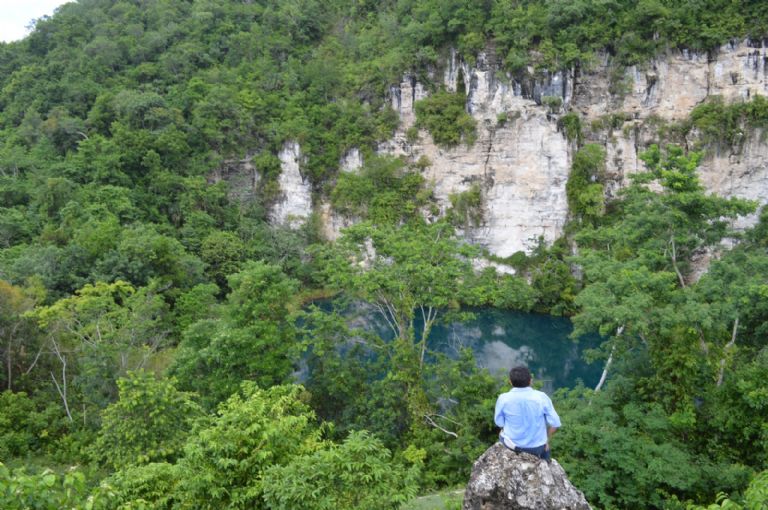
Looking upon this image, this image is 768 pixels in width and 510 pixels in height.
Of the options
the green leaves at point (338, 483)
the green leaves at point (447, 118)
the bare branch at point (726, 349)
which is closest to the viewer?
the green leaves at point (338, 483)

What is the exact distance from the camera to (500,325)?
20.2m

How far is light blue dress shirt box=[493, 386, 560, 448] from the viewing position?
9.89 ft

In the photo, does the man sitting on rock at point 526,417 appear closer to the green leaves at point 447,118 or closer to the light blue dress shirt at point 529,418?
the light blue dress shirt at point 529,418

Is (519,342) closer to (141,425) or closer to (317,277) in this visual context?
(317,277)

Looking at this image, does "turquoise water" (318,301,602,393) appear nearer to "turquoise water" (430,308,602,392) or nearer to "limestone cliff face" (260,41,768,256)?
"turquoise water" (430,308,602,392)

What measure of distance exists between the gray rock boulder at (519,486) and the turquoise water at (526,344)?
1198 cm

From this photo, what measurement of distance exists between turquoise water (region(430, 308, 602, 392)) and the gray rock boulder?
39.3 feet

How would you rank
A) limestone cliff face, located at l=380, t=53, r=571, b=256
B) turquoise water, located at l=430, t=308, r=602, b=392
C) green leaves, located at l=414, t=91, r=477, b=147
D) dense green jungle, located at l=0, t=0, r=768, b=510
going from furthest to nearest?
1. green leaves, located at l=414, t=91, r=477, b=147
2. limestone cliff face, located at l=380, t=53, r=571, b=256
3. turquoise water, located at l=430, t=308, r=602, b=392
4. dense green jungle, located at l=0, t=0, r=768, b=510

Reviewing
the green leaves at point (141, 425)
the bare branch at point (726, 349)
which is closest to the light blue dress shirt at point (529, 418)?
the green leaves at point (141, 425)

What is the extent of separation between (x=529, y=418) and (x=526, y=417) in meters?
0.02

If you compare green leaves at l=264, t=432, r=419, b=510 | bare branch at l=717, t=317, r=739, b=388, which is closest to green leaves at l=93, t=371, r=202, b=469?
green leaves at l=264, t=432, r=419, b=510

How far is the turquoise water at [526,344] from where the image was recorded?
15914 mm

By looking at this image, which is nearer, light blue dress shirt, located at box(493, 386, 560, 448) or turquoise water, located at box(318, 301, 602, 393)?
light blue dress shirt, located at box(493, 386, 560, 448)

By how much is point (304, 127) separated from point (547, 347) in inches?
597
